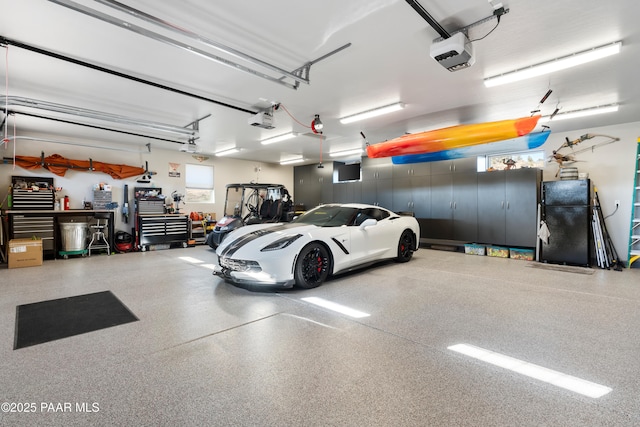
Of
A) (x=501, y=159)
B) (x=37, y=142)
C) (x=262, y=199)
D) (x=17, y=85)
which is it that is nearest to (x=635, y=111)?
(x=501, y=159)

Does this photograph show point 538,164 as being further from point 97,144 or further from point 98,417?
point 97,144

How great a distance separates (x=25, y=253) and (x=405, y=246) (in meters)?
6.80

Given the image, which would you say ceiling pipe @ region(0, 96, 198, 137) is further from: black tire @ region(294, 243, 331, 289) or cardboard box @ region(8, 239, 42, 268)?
black tire @ region(294, 243, 331, 289)

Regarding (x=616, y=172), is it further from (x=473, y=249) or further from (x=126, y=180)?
(x=126, y=180)

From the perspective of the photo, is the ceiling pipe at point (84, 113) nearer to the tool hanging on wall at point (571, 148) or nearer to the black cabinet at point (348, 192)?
the black cabinet at point (348, 192)

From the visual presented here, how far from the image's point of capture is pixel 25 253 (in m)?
5.12

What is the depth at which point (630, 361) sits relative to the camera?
6.46ft

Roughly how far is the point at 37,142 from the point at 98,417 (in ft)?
25.2

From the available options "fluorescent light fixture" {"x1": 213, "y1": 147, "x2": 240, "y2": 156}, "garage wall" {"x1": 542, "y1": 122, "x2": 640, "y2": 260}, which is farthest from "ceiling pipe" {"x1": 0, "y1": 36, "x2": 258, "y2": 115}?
"garage wall" {"x1": 542, "y1": 122, "x2": 640, "y2": 260}

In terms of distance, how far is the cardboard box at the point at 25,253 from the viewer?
501 centimetres

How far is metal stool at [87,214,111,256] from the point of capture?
6.65m

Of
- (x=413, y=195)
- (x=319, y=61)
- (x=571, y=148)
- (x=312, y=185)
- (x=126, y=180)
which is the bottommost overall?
(x=413, y=195)

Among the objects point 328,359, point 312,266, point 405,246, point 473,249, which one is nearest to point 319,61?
point 312,266

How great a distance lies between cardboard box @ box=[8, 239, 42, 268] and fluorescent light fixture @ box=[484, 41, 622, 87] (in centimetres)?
772
